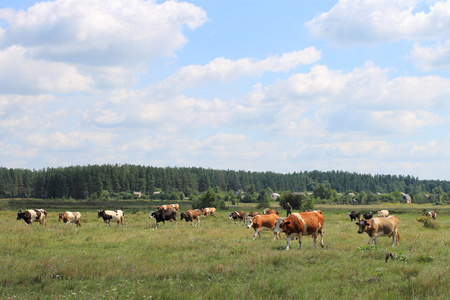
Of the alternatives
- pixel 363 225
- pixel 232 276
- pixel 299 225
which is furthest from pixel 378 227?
pixel 232 276

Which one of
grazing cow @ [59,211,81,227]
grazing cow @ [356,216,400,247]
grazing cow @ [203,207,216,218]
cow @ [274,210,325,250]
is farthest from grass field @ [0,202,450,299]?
grazing cow @ [203,207,216,218]

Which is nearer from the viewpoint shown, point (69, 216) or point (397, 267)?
point (397, 267)

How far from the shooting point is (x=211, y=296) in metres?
10.2

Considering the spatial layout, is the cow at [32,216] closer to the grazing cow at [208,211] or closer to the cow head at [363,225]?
the grazing cow at [208,211]

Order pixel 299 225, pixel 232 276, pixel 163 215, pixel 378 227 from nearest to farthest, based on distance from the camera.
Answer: pixel 232 276
pixel 299 225
pixel 378 227
pixel 163 215

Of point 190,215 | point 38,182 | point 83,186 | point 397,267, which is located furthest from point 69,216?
point 38,182

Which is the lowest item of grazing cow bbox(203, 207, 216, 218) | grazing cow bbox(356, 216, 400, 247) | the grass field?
grazing cow bbox(203, 207, 216, 218)

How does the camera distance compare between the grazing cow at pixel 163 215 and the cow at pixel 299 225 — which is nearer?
the cow at pixel 299 225

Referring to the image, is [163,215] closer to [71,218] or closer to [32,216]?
[71,218]

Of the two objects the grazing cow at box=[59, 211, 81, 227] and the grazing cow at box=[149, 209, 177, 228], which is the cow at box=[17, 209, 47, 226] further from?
the grazing cow at box=[149, 209, 177, 228]

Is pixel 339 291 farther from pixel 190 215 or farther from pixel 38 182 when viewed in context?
pixel 38 182

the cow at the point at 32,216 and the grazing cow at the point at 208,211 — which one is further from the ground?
the cow at the point at 32,216

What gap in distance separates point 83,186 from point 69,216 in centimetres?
12509

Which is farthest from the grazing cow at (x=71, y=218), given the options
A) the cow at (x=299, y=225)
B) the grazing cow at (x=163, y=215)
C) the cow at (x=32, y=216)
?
the cow at (x=299, y=225)
